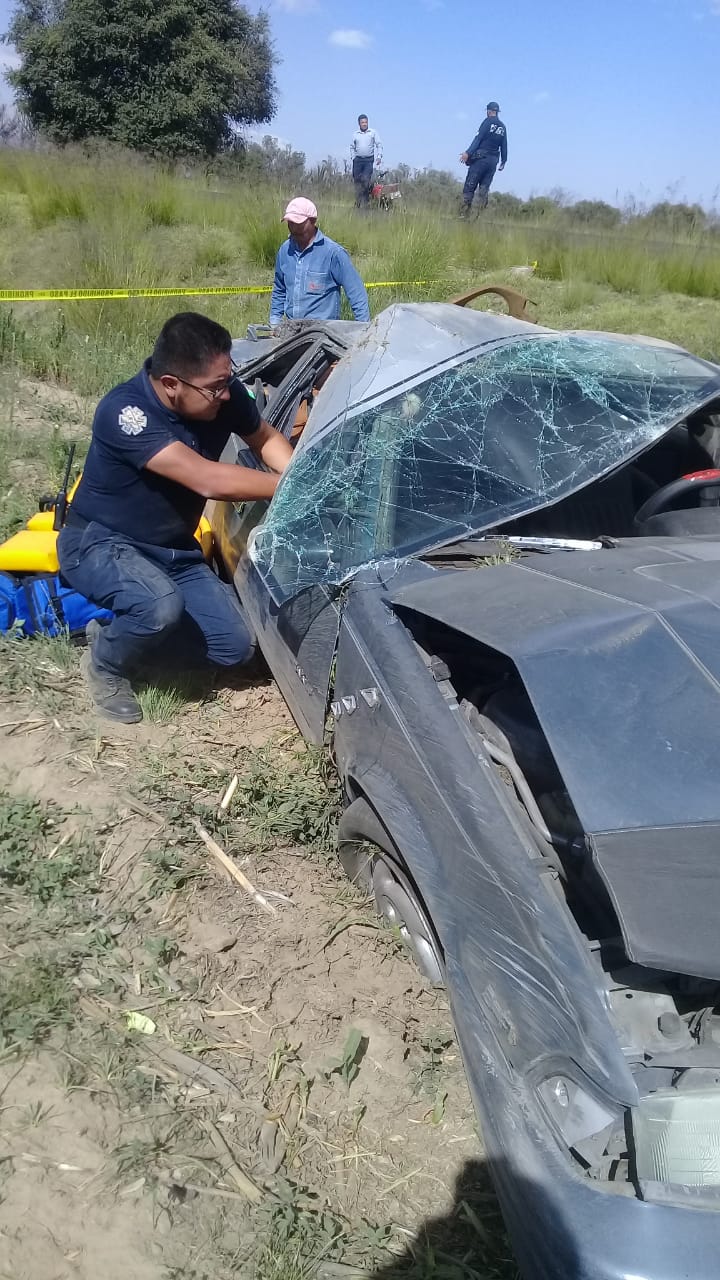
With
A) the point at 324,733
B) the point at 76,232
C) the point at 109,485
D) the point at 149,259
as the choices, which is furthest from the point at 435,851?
the point at 76,232

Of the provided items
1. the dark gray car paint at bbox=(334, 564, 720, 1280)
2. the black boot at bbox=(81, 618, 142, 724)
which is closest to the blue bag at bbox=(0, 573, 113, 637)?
the black boot at bbox=(81, 618, 142, 724)

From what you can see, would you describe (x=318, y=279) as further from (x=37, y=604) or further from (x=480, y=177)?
(x=480, y=177)

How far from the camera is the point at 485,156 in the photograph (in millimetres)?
14008

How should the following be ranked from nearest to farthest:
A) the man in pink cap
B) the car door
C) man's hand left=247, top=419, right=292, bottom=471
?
the car door < man's hand left=247, top=419, right=292, bottom=471 < the man in pink cap

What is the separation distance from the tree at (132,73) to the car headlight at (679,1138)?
24.5 meters

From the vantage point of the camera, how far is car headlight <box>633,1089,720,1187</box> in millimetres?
1458

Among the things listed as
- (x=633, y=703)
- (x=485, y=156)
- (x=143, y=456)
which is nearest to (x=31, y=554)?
(x=143, y=456)

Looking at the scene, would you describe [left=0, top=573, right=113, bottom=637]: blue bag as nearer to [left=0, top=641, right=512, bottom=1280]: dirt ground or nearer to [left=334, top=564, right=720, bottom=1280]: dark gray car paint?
[left=0, top=641, right=512, bottom=1280]: dirt ground

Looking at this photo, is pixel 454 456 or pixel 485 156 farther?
pixel 485 156

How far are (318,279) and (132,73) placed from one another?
19626mm

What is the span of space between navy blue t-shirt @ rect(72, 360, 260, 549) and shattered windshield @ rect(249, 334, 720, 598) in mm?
750

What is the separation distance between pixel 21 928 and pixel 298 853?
85 cm

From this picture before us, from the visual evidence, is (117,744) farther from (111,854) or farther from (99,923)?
(99,923)

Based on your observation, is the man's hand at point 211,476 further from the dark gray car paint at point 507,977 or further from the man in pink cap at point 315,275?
the man in pink cap at point 315,275
